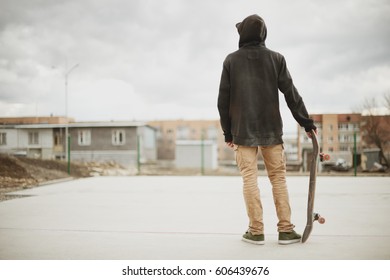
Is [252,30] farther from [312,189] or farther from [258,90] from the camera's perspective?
[312,189]

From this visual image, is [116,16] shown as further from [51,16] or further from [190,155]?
[190,155]

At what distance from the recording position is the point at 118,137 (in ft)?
80.7

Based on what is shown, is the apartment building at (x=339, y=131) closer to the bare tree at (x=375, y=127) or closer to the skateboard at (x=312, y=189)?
the bare tree at (x=375, y=127)

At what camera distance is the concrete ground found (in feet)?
7.48

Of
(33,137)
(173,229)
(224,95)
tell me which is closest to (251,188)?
(224,95)

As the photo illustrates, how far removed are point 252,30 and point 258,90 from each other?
0.41m

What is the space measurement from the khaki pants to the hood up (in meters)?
0.73

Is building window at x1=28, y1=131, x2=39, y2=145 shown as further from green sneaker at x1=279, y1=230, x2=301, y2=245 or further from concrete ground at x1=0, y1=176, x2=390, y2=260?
green sneaker at x1=279, y1=230, x2=301, y2=245

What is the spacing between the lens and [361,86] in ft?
13.8

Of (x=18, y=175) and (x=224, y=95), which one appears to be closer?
(x=224, y=95)

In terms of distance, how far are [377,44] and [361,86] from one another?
0.50 metres

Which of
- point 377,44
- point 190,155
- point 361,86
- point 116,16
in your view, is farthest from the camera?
point 190,155

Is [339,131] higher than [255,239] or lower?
higher
